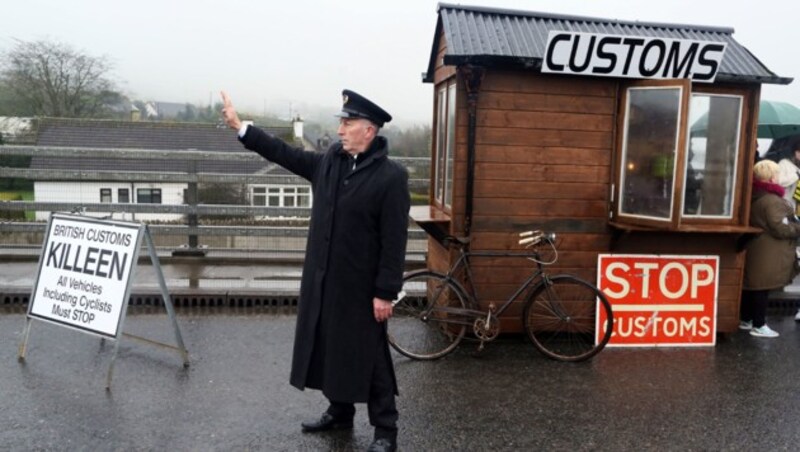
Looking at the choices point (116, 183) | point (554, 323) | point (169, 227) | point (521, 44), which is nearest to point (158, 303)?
point (169, 227)

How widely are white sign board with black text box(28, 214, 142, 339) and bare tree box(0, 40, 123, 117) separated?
33.5m

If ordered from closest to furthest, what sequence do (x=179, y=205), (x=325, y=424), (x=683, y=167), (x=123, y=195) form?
(x=325, y=424), (x=683, y=167), (x=179, y=205), (x=123, y=195)

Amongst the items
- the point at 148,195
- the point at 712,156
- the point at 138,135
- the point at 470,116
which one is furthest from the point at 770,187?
the point at 138,135

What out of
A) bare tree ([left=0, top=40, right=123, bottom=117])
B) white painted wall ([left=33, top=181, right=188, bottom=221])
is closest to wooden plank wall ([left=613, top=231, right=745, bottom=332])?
white painted wall ([left=33, top=181, right=188, bottom=221])

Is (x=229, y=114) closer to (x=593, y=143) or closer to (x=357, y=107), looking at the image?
→ (x=357, y=107)

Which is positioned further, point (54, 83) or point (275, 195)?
point (54, 83)

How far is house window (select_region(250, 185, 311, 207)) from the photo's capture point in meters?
8.30

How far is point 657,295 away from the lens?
582 centimetres

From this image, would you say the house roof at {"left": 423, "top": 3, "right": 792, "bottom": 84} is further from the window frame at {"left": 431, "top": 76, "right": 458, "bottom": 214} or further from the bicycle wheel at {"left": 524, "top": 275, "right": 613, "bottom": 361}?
the bicycle wheel at {"left": 524, "top": 275, "right": 613, "bottom": 361}

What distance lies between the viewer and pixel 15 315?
6223mm

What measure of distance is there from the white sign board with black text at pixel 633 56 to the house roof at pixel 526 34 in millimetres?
229

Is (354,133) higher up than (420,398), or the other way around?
(354,133)

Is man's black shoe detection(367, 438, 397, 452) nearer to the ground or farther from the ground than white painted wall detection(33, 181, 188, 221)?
nearer to the ground

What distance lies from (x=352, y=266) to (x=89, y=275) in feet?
8.22
